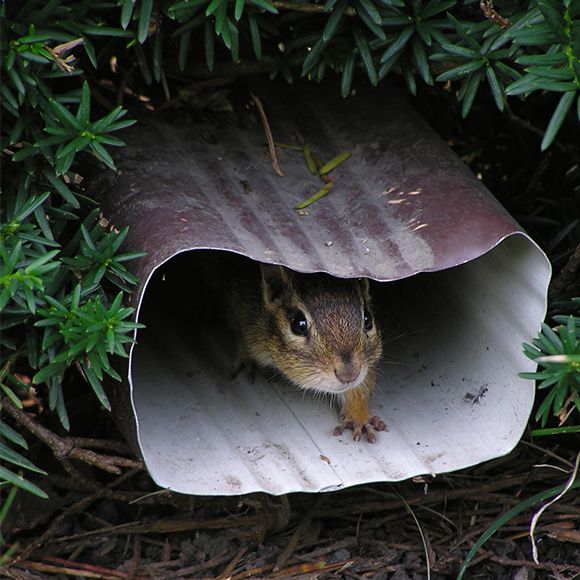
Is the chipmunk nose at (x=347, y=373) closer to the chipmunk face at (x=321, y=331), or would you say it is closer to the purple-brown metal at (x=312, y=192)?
the chipmunk face at (x=321, y=331)

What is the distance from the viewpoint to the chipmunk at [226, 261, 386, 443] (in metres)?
3.93

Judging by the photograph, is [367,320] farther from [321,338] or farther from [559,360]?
Answer: [559,360]

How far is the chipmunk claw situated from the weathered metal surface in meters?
0.04

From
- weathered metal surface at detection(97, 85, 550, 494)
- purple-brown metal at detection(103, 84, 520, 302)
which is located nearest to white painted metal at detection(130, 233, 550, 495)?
weathered metal surface at detection(97, 85, 550, 494)

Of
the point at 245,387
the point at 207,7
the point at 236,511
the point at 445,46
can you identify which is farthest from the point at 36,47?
the point at 236,511

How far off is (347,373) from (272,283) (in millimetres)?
689

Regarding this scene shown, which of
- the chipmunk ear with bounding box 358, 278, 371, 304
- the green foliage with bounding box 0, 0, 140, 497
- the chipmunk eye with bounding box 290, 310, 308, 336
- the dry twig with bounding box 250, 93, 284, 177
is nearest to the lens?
the green foliage with bounding box 0, 0, 140, 497

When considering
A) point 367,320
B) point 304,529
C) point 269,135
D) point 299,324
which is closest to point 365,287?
point 367,320

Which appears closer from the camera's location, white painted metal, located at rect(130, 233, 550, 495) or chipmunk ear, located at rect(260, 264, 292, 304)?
white painted metal, located at rect(130, 233, 550, 495)

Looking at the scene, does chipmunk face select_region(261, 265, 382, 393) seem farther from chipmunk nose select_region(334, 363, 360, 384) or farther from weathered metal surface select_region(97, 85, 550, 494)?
weathered metal surface select_region(97, 85, 550, 494)

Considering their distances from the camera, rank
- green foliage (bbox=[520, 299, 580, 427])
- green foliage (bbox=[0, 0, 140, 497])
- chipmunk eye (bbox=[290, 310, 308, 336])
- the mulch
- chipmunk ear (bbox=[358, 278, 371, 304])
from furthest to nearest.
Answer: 1. chipmunk ear (bbox=[358, 278, 371, 304])
2. chipmunk eye (bbox=[290, 310, 308, 336])
3. the mulch
4. green foliage (bbox=[520, 299, 580, 427])
5. green foliage (bbox=[0, 0, 140, 497])

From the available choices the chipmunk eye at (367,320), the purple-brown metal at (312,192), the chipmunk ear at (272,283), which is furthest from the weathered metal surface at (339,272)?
the chipmunk ear at (272,283)

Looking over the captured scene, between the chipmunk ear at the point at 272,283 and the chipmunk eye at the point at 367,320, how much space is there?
367mm

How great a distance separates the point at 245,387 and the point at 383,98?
1.35m
